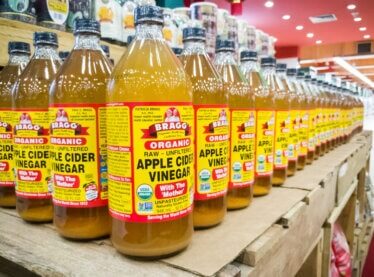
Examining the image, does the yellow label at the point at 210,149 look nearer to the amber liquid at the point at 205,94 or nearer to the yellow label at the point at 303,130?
the amber liquid at the point at 205,94

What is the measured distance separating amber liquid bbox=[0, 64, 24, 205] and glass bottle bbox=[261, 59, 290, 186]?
2.20 ft

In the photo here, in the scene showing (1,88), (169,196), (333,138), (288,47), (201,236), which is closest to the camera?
(169,196)

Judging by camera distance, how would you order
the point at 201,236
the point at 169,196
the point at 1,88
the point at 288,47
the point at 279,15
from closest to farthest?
the point at 169,196
the point at 201,236
the point at 1,88
the point at 279,15
the point at 288,47

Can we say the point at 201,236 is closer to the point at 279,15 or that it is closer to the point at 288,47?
the point at 279,15

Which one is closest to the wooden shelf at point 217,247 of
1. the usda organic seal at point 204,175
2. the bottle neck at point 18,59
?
the usda organic seal at point 204,175

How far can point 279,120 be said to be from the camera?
0.97m

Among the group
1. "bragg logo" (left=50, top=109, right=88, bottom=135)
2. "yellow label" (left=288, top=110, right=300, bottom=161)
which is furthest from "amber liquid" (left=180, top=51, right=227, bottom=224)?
"yellow label" (left=288, top=110, right=300, bottom=161)

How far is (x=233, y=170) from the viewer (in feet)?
2.52

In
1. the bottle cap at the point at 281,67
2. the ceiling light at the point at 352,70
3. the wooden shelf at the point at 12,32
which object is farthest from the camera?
the ceiling light at the point at 352,70

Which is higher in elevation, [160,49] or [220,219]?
[160,49]

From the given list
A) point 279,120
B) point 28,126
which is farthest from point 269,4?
point 28,126

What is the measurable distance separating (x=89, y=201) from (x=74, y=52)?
0.28m

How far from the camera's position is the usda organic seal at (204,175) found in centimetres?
65

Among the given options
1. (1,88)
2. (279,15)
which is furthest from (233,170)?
(279,15)
